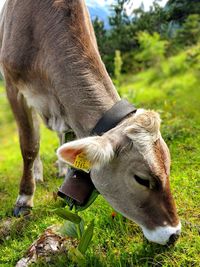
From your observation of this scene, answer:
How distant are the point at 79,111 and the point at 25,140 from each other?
5.12 ft

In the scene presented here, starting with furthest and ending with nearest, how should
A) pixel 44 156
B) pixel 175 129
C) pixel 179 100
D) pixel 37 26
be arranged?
pixel 179 100, pixel 44 156, pixel 175 129, pixel 37 26

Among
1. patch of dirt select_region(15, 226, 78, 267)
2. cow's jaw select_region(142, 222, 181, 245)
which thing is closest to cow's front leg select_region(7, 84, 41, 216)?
patch of dirt select_region(15, 226, 78, 267)

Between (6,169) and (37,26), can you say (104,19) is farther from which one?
(37,26)

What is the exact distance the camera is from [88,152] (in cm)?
319

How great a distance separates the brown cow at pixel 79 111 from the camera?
3.36 metres

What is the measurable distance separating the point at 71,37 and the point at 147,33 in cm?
1032

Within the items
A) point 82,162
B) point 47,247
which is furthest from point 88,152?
point 47,247

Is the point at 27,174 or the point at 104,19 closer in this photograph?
the point at 27,174

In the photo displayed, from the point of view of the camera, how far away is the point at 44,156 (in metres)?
8.23

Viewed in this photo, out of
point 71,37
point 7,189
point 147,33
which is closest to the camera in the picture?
point 71,37

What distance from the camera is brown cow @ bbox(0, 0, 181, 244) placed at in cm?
336

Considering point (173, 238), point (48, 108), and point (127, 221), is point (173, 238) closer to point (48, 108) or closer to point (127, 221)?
point (127, 221)

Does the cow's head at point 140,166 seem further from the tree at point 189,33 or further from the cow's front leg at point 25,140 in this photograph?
the tree at point 189,33

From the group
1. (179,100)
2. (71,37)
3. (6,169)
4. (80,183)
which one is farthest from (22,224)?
(179,100)
